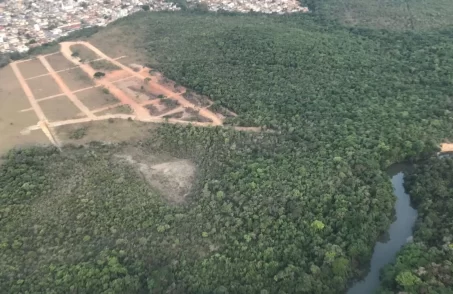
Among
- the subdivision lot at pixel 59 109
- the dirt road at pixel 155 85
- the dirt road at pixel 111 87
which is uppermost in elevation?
the dirt road at pixel 155 85

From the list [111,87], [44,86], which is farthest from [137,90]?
[44,86]

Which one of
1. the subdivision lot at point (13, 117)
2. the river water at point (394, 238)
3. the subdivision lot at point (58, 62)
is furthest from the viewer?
the subdivision lot at point (58, 62)

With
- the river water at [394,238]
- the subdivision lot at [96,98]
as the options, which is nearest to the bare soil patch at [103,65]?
the subdivision lot at [96,98]

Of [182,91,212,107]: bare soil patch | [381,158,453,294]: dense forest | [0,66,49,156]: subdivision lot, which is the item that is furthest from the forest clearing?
[381,158,453,294]: dense forest

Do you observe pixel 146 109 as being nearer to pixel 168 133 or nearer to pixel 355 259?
pixel 168 133

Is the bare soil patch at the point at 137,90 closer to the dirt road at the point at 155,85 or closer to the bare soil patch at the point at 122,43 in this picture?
the dirt road at the point at 155,85

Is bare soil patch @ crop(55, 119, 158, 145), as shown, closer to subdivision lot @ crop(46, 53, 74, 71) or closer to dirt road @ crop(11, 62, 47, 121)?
dirt road @ crop(11, 62, 47, 121)

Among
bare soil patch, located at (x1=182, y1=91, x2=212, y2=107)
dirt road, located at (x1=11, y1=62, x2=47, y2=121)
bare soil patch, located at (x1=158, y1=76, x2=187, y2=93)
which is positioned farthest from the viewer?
bare soil patch, located at (x1=158, y1=76, x2=187, y2=93)
